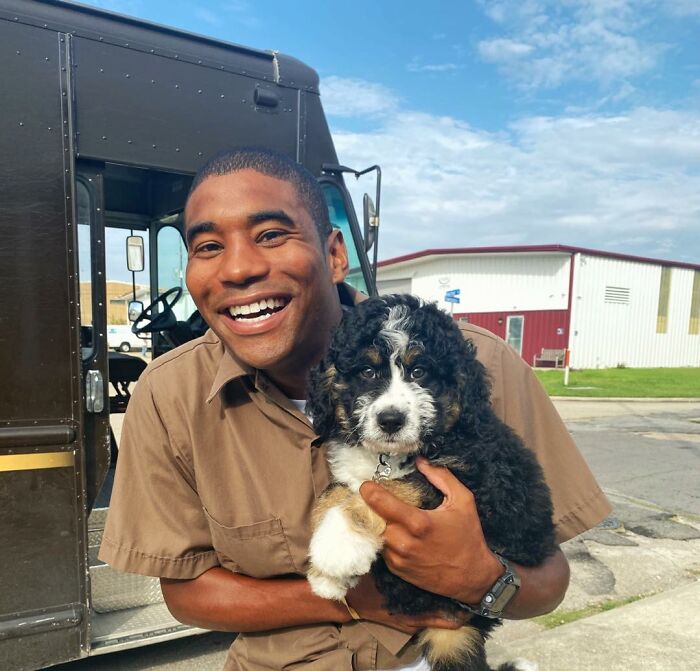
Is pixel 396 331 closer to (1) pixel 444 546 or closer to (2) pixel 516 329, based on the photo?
(1) pixel 444 546

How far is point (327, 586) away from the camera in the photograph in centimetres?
199

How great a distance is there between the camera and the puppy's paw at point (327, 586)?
199 centimetres

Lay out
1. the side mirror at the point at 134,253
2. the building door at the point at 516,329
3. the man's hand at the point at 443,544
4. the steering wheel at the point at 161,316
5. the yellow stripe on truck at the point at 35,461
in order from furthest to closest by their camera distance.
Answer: the building door at the point at 516,329, the steering wheel at the point at 161,316, the side mirror at the point at 134,253, the yellow stripe on truck at the point at 35,461, the man's hand at the point at 443,544

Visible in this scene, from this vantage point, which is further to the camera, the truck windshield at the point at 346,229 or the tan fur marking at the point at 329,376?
the truck windshield at the point at 346,229

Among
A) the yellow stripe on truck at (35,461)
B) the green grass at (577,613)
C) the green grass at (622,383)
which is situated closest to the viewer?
the yellow stripe on truck at (35,461)

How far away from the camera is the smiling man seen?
2.01 m

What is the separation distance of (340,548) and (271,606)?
31 cm

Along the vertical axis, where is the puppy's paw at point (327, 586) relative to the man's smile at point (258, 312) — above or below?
below

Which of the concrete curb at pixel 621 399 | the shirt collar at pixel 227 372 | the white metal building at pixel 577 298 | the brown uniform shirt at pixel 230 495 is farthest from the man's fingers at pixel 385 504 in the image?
the white metal building at pixel 577 298

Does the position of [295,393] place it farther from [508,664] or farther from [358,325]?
[508,664]

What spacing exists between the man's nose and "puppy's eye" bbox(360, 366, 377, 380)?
49 cm

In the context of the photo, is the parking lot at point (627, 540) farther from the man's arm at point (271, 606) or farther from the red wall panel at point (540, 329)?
the red wall panel at point (540, 329)

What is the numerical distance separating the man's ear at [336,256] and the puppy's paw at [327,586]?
112 centimetres

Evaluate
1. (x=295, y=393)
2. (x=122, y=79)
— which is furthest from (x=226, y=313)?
(x=122, y=79)
